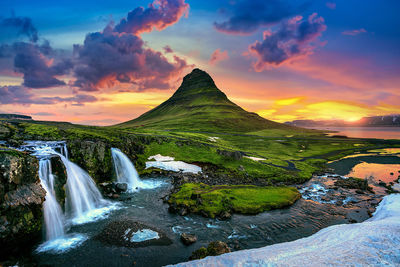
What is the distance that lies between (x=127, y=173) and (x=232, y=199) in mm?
24568

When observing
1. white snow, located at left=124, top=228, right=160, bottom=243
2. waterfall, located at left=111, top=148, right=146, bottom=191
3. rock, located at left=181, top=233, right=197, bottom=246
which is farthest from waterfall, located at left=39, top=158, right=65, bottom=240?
waterfall, located at left=111, top=148, right=146, bottom=191

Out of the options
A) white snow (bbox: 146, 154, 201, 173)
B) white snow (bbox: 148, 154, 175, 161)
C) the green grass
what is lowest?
the green grass

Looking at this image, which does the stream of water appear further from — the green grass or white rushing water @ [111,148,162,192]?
white rushing water @ [111,148,162,192]

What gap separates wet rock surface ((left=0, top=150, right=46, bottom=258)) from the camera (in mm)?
18312

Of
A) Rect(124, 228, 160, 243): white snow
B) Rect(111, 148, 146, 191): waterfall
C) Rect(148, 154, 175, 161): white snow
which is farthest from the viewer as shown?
Rect(148, 154, 175, 161): white snow

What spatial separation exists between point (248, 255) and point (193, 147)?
5217 centimetres

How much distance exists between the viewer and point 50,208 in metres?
23.5

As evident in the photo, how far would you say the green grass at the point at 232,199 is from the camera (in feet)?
97.4

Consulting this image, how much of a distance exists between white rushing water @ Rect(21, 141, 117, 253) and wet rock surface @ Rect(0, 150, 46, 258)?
5.78 feet

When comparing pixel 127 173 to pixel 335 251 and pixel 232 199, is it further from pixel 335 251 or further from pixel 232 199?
pixel 335 251

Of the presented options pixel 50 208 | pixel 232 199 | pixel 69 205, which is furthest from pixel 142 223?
pixel 232 199

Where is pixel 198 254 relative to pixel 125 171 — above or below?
below

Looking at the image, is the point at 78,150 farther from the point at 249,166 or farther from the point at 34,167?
the point at 249,166

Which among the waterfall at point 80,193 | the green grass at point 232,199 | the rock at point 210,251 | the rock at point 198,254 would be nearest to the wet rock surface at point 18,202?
the waterfall at point 80,193
